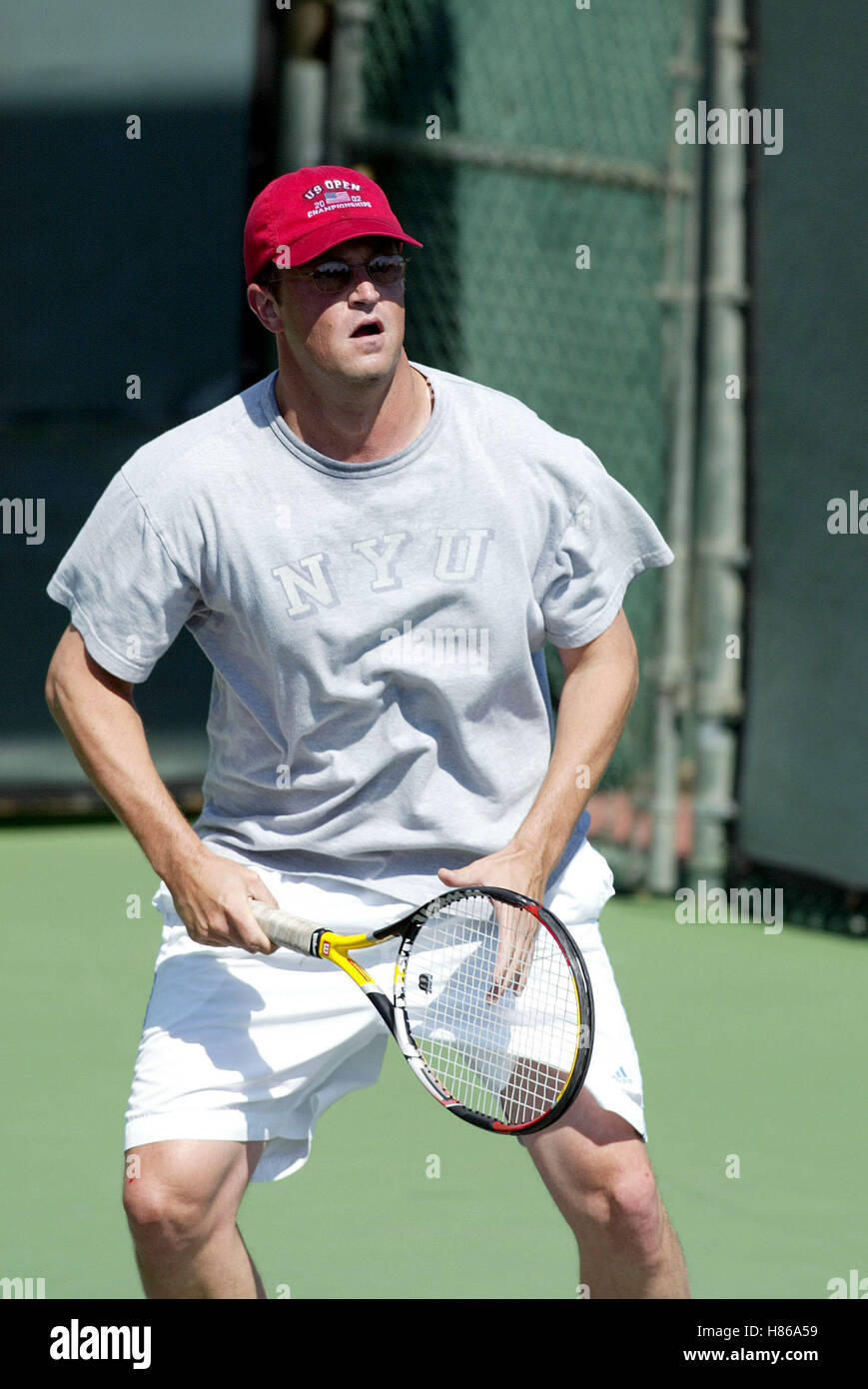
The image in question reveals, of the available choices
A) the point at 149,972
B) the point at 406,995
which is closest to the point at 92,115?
the point at 149,972

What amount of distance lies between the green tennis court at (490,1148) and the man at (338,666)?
2.72 ft

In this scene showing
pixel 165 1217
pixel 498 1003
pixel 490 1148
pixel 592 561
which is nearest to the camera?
pixel 165 1217

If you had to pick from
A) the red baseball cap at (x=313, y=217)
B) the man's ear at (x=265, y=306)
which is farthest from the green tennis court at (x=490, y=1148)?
the red baseball cap at (x=313, y=217)

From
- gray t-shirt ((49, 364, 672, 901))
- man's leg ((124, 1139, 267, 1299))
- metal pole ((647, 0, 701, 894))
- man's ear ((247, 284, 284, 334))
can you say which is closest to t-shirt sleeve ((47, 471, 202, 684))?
gray t-shirt ((49, 364, 672, 901))

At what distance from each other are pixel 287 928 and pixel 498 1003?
1.11 ft

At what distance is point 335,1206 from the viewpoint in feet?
13.1

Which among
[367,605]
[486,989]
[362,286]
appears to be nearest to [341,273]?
→ [362,286]

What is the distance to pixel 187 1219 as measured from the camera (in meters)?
2.75

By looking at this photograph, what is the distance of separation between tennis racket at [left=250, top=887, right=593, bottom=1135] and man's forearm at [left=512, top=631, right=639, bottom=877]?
0.44ft

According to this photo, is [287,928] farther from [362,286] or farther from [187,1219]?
[362,286]

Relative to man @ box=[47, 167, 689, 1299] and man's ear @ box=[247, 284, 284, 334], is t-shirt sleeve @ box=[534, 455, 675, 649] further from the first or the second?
man's ear @ box=[247, 284, 284, 334]

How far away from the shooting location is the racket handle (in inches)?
110

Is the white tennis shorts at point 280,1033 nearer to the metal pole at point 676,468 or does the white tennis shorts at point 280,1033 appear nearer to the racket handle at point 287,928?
the racket handle at point 287,928
